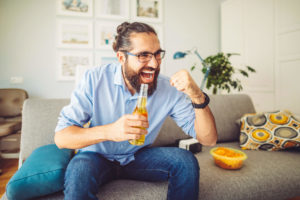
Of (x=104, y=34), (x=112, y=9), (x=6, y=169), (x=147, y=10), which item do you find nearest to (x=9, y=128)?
(x=6, y=169)

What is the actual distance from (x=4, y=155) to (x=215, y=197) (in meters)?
3.08

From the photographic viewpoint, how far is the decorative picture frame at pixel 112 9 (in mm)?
3373

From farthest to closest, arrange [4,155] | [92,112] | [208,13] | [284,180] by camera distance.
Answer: [208,13] < [4,155] < [284,180] < [92,112]

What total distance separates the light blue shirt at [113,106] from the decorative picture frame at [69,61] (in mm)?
2414

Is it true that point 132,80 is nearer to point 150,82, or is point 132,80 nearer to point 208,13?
point 150,82

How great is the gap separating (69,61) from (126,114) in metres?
2.82

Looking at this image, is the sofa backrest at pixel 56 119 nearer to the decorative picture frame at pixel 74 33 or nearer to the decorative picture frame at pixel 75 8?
the decorative picture frame at pixel 74 33

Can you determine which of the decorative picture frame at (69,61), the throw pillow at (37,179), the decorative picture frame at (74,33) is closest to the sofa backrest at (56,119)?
the throw pillow at (37,179)

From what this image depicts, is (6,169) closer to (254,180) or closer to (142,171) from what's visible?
(142,171)

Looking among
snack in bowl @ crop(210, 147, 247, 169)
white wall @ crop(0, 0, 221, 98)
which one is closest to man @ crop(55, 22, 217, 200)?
snack in bowl @ crop(210, 147, 247, 169)

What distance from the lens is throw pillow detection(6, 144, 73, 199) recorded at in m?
0.86

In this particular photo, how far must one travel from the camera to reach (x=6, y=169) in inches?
94.8

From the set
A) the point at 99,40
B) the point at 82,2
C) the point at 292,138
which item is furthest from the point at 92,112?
the point at 82,2

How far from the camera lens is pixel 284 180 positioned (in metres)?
1.17
